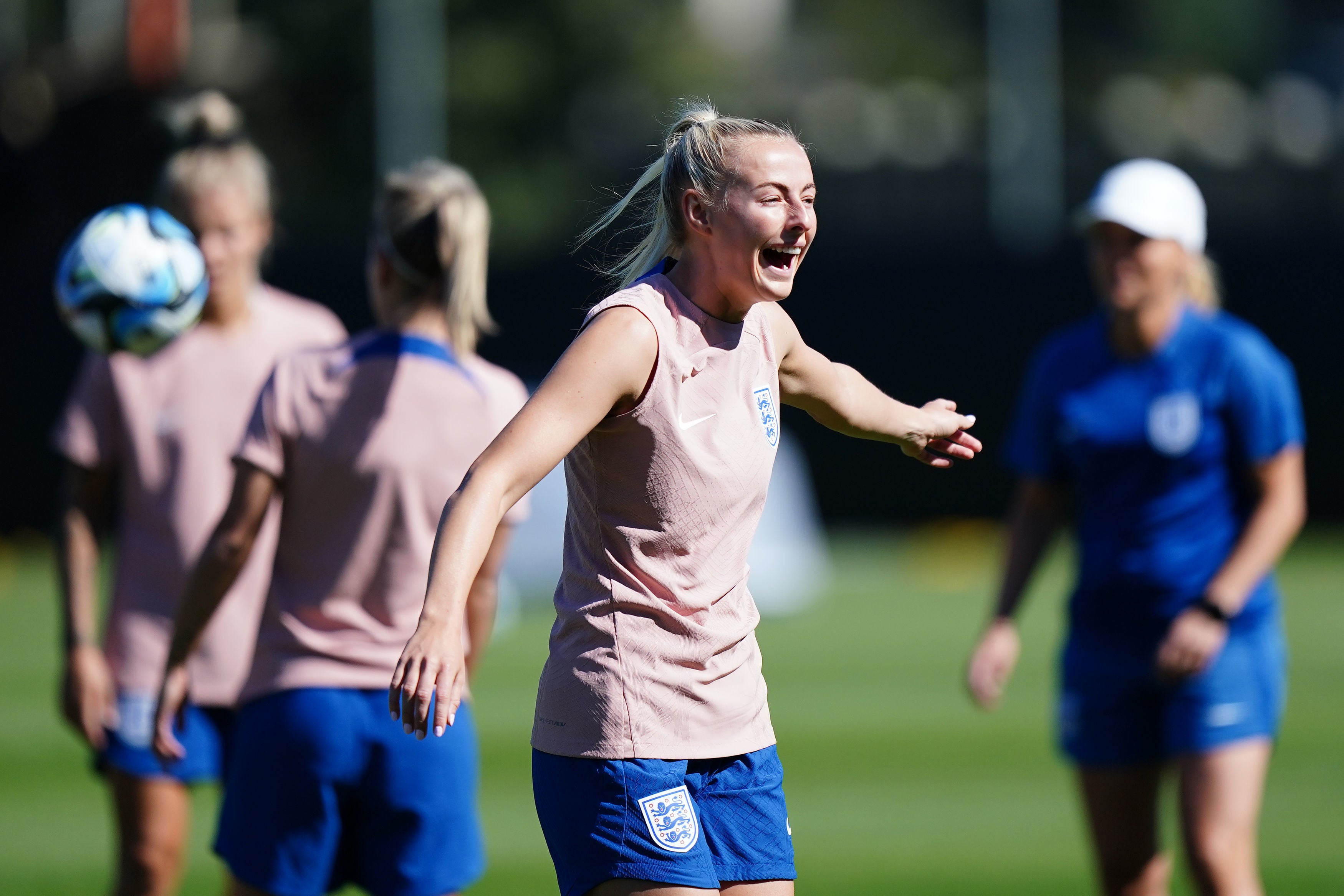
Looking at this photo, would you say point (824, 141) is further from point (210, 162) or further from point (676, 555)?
point (676, 555)

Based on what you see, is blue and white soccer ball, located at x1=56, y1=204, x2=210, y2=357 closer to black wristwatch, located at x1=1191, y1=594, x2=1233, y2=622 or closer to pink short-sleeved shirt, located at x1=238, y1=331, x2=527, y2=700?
pink short-sleeved shirt, located at x1=238, y1=331, x2=527, y2=700

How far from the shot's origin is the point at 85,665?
5.13 m

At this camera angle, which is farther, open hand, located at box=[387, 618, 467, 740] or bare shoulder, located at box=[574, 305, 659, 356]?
bare shoulder, located at box=[574, 305, 659, 356]

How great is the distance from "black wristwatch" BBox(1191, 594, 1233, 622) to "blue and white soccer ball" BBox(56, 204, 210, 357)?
3.01m

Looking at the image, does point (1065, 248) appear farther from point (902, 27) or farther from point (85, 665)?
point (902, 27)

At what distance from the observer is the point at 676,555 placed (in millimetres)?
3594

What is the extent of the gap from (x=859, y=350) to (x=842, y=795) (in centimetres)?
1169

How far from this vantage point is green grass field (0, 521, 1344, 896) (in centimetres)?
720

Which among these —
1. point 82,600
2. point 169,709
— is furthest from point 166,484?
point 169,709

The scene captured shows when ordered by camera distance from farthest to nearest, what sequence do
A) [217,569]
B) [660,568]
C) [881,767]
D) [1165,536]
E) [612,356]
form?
[881,767] < [1165,536] < [217,569] < [660,568] < [612,356]

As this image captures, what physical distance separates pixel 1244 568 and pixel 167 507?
10.3ft

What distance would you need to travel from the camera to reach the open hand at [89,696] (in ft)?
16.7

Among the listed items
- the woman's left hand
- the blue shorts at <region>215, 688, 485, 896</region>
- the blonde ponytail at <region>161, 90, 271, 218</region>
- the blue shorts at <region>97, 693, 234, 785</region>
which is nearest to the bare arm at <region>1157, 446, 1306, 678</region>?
the woman's left hand

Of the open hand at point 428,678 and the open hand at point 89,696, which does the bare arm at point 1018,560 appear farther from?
the open hand at point 428,678
